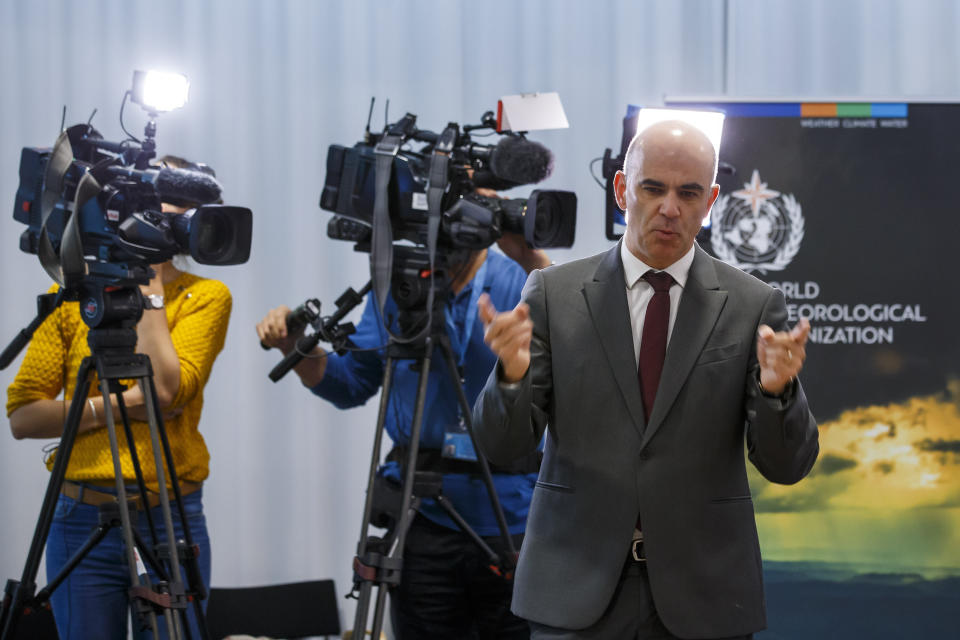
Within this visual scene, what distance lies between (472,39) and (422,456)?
86.8 inches

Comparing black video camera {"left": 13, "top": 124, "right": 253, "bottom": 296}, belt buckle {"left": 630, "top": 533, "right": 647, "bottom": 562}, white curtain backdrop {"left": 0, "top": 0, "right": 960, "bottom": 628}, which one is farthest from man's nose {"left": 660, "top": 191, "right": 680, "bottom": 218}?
white curtain backdrop {"left": 0, "top": 0, "right": 960, "bottom": 628}

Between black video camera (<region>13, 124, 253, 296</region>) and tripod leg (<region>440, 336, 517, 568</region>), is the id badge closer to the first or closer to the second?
tripod leg (<region>440, 336, 517, 568</region>)

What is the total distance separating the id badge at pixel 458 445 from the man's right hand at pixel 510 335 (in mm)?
807

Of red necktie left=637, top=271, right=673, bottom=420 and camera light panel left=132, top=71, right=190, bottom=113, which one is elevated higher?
camera light panel left=132, top=71, right=190, bottom=113

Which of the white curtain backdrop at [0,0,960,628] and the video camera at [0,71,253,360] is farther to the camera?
the white curtain backdrop at [0,0,960,628]

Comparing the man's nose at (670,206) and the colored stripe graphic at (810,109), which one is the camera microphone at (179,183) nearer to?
the man's nose at (670,206)

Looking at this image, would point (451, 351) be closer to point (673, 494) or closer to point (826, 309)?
point (673, 494)

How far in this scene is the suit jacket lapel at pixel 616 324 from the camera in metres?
1.48

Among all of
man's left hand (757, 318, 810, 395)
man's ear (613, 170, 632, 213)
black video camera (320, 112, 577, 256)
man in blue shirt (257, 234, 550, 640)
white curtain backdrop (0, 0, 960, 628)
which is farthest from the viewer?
white curtain backdrop (0, 0, 960, 628)

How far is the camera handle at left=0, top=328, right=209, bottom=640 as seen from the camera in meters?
2.00

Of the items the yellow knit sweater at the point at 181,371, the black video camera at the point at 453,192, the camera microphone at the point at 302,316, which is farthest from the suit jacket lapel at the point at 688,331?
the yellow knit sweater at the point at 181,371

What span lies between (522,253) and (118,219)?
3.11 feet

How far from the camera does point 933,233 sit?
10.4ft

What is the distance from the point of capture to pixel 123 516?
79.0 inches
